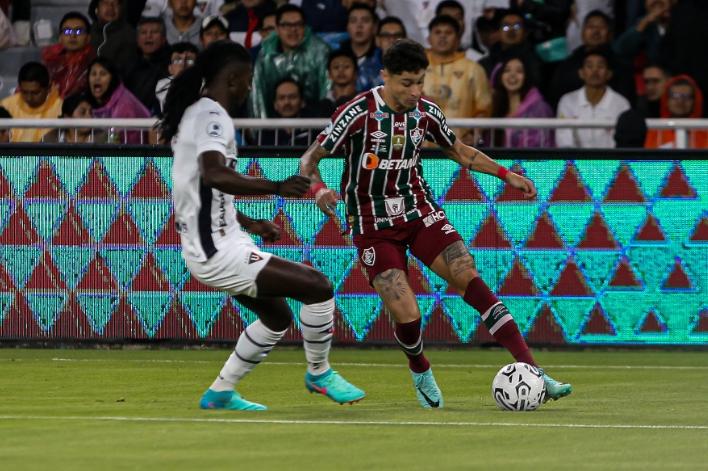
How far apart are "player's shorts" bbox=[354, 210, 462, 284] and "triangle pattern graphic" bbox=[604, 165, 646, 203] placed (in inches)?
193

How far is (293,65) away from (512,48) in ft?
7.39

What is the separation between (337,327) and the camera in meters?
15.7

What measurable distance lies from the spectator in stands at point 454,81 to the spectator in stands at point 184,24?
3.12 metres

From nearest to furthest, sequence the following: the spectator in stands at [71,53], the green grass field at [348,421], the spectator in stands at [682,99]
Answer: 1. the green grass field at [348,421]
2. the spectator in stands at [682,99]
3. the spectator in stands at [71,53]

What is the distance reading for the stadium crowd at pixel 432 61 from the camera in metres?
16.6

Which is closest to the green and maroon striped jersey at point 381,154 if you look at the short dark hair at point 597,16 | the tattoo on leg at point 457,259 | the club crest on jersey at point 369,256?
the club crest on jersey at point 369,256

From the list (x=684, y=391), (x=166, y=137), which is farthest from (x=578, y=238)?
(x=166, y=137)

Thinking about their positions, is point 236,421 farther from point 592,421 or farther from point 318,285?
point 592,421

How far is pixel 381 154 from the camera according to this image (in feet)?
35.6

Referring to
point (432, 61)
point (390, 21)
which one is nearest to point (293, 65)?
point (390, 21)

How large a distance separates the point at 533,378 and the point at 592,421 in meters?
0.70

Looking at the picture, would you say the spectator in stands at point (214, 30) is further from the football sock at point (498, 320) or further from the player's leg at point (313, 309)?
the player's leg at point (313, 309)

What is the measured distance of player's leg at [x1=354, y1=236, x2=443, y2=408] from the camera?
1055 centimetres

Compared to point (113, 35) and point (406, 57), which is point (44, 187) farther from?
point (406, 57)
